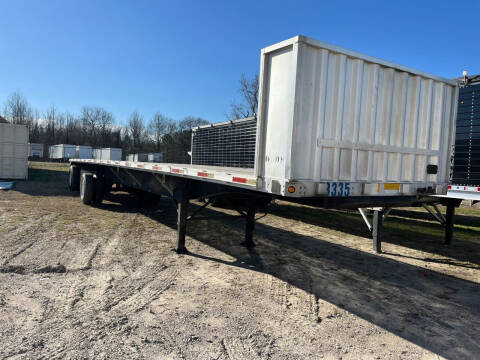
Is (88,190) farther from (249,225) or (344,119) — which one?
(344,119)

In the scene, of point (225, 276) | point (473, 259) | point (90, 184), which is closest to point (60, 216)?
point (90, 184)

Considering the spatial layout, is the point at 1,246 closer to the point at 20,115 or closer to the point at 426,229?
the point at 426,229

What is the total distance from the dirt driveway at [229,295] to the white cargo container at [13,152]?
45.6 ft

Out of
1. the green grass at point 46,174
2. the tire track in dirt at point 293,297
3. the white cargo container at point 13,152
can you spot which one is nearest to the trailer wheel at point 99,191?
the tire track in dirt at point 293,297

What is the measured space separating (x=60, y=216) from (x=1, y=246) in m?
3.11

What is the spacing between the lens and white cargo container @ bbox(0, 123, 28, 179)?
19.4m

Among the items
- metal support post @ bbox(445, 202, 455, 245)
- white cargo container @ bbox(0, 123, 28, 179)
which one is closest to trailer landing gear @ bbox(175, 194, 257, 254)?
metal support post @ bbox(445, 202, 455, 245)

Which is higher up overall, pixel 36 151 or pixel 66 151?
pixel 66 151

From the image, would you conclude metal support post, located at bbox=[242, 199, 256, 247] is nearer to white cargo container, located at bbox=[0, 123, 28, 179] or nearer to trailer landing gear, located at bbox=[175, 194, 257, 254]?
trailer landing gear, located at bbox=[175, 194, 257, 254]

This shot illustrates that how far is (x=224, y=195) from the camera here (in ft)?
18.7

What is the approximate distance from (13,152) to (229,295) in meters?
20.2

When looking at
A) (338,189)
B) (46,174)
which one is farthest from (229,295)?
(46,174)

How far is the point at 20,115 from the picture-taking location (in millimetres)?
62250

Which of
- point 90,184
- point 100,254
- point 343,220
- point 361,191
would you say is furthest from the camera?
point 90,184
